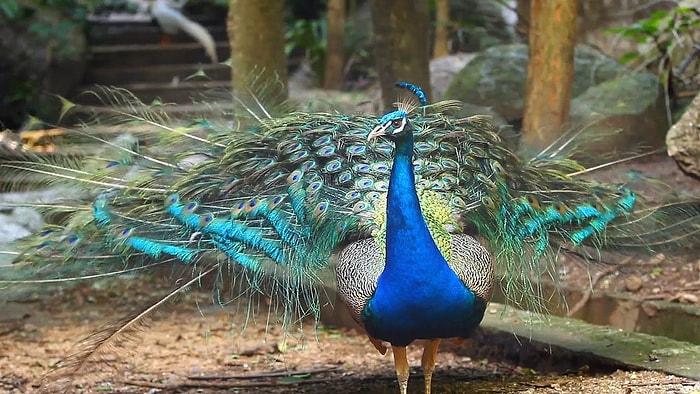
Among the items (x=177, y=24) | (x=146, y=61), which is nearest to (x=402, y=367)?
(x=146, y=61)

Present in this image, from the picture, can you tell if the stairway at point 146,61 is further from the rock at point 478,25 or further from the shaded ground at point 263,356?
the shaded ground at point 263,356

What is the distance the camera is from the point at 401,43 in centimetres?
768

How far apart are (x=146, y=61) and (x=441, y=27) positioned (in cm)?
426

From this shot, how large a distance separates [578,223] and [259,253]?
1527mm

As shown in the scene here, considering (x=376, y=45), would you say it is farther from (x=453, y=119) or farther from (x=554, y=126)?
(x=453, y=119)

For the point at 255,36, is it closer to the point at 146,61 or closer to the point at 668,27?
the point at 668,27

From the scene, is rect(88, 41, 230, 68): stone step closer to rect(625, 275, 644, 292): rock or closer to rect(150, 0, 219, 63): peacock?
rect(150, 0, 219, 63): peacock

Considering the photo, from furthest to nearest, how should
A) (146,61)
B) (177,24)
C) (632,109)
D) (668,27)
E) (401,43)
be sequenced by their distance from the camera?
(177,24) → (146,61) → (632,109) → (401,43) → (668,27)

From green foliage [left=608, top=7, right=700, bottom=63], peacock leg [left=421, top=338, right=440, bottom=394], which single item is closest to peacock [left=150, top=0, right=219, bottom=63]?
green foliage [left=608, top=7, right=700, bottom=63]

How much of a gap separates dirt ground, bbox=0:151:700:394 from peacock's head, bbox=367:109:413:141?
1107mm

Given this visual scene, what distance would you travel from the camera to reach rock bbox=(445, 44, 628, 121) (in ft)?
29.9

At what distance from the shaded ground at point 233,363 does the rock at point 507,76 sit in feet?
11.8

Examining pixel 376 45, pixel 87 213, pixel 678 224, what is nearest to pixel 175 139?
pixel 87 213

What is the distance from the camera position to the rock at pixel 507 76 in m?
9.12
